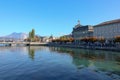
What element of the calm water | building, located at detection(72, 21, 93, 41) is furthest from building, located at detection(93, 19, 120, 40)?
the calm water

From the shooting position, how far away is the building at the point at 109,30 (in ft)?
337

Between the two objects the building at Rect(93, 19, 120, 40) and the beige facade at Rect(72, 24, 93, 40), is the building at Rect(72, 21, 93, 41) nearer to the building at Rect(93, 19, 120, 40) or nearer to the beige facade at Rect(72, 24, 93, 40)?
the beige facade at Rect(72, 24, 93, 40)

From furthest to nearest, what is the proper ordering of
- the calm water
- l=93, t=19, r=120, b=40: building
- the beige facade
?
1. the beige facade
2. l=93, t=19, r=120, b=40: building
3. the calm water

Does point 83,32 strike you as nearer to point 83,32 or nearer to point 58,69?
point 83,32

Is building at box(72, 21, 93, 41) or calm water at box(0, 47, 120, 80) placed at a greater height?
building at box(72, 21, 93, 41)

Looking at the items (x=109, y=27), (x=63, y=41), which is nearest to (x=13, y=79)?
(x=109, y=27)

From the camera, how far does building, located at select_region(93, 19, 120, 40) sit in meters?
103

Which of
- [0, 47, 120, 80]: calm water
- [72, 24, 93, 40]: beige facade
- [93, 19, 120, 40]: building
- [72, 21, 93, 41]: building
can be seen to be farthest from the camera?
[72, 24, 93, 40]: beige facade

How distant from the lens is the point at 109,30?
359 feet

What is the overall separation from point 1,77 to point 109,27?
315ft

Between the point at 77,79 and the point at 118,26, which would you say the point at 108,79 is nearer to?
the point at 77,79

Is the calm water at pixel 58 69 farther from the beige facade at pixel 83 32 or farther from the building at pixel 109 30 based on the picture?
the beige facade at pixel 83 32

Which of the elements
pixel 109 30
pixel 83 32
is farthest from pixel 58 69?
pixel 83 32

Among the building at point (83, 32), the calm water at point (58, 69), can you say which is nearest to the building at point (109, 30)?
the building at point (83, 32)
